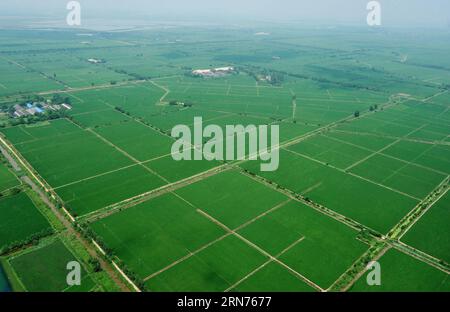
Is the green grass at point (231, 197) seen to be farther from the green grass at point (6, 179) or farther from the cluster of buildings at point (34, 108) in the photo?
the cluster of buildings at point (34, 108)

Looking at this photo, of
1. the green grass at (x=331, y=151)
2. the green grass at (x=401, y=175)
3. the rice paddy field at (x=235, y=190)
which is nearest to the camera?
the rice paddy field at (x=235, y=190)

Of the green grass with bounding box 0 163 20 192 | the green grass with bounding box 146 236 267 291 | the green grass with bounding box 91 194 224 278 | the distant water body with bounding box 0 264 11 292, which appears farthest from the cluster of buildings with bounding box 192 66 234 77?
the distant water body with bounding box 0 264 11 292

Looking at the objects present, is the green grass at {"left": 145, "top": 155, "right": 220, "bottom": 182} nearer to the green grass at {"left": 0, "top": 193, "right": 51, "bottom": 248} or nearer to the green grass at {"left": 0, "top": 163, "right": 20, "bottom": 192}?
the green grass at {"left": 0, "top": 193, "right": 51, "bottom": 248}

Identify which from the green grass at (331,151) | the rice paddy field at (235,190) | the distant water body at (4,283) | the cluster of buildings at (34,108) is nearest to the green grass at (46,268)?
the rice paddy field at (235,190)

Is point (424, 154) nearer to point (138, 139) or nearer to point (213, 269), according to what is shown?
point (213, 269)

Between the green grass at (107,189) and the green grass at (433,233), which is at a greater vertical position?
the green grass at (107,189)
